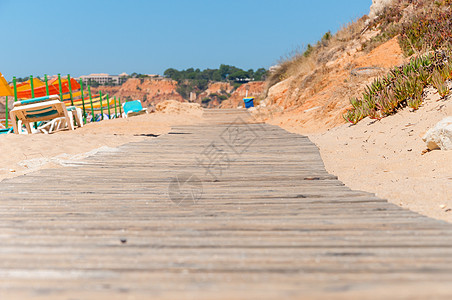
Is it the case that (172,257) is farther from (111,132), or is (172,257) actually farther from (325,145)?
(111,132)

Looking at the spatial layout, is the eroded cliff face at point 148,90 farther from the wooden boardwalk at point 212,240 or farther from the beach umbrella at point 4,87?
the wooden boardwalk at point 212,240

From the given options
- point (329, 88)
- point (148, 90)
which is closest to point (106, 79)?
point (148, 90)

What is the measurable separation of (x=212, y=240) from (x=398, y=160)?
3548 mm

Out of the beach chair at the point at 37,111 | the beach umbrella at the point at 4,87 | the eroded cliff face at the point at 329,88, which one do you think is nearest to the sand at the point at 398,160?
the eroded cliff face at the point at 329,88

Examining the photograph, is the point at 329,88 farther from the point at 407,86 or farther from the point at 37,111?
the point at 37,111

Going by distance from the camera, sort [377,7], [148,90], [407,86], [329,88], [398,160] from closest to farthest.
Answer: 1. [398,160]
2. [407,86]
3. [329,88]
4. [377,7]
5. [148,90]

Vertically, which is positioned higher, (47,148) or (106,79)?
(47,148)

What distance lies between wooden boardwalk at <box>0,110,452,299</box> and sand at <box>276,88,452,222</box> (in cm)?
52

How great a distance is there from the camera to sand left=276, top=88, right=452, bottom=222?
10.7 feet

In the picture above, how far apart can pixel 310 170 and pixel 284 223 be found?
1.87 meters

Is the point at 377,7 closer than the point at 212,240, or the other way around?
the point at 212,240

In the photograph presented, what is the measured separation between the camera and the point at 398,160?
4781 millimetres

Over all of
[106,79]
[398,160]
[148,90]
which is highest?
[398,160]

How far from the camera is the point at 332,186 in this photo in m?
3.36
